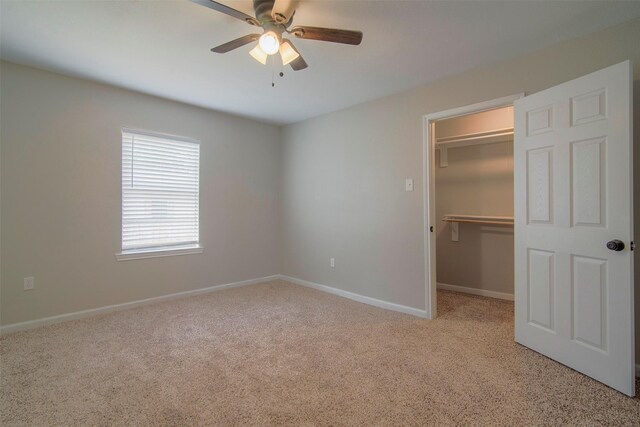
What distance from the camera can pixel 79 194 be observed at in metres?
3.02

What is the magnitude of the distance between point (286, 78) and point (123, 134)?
200 centimetres

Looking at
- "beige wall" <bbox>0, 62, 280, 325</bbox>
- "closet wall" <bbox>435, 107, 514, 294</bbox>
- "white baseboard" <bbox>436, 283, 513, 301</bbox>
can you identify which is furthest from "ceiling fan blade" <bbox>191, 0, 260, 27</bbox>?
"white baseboard" <bbox>436, 283, 513, 301</bbox>

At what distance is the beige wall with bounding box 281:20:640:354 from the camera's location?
235cm

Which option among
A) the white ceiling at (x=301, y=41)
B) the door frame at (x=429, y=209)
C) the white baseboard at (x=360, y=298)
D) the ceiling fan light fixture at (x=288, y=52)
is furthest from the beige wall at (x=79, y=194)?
the door frame at (x=429, y=209)

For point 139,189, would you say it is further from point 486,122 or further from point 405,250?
point 486,122

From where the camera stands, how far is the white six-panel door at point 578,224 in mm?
1815

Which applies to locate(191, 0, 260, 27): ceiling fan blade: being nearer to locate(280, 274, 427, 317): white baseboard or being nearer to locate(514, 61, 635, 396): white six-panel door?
locate(514, 61, 635, 396): white six-panel door

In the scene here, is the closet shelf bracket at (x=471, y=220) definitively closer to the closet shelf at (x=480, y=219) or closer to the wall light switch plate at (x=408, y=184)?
the closet shelf at (x=480, y=219)

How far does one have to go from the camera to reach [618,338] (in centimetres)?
182

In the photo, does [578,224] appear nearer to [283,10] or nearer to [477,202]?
[477,202]

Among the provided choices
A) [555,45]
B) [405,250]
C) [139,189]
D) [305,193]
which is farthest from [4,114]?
[555,45]

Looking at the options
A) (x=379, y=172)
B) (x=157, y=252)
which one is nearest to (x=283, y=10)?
(x=379, y=172)

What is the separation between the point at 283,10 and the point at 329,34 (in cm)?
38

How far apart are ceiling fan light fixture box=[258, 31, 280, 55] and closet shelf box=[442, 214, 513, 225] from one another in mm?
3167
